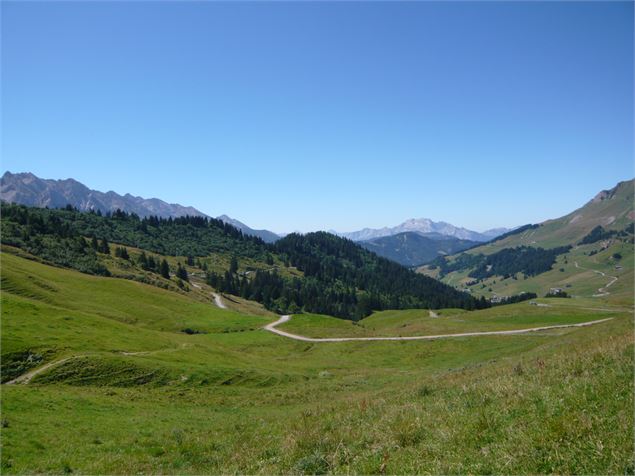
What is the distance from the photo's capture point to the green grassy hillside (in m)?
8.07

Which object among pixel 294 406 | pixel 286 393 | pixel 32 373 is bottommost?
pixel 286 393

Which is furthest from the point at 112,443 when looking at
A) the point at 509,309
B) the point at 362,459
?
the point at 509,309

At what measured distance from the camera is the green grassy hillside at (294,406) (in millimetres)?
8070

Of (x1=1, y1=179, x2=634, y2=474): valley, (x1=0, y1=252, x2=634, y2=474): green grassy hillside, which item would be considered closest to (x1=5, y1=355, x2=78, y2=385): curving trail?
(x1=1, y1=179, x2=634, y2=474): valley

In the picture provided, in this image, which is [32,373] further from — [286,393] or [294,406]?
[294,406]

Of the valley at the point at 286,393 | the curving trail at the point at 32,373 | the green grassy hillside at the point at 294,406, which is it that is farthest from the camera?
the curving trail at the point at 32,373

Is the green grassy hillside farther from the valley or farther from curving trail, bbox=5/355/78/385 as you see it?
curving trail, bbox=5/355/78/385

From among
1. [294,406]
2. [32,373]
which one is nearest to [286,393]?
[294,406]

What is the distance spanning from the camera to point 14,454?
16312 millimetres

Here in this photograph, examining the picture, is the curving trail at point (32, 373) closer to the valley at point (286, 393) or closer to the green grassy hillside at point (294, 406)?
the valley at point (286, 393)

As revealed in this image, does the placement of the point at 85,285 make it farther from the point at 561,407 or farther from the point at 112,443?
the point at 561,407

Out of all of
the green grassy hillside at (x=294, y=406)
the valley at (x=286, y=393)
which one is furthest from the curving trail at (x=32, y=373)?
the green grassy hillside at (x=294, y=406)

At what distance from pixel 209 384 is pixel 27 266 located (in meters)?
57.3

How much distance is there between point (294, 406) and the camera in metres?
29.5
